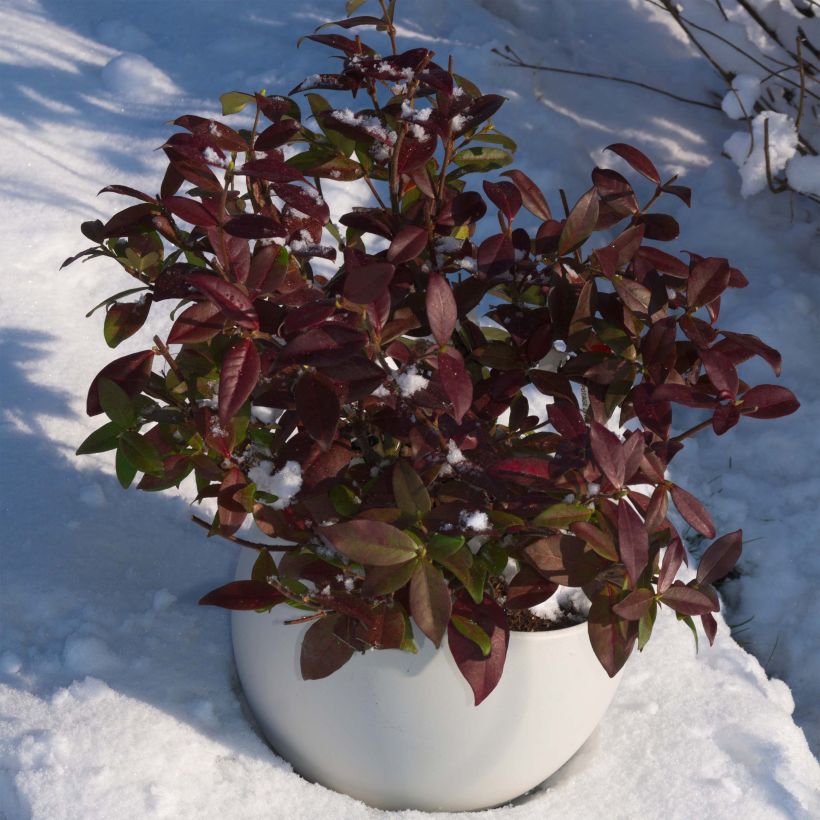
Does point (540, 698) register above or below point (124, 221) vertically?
below

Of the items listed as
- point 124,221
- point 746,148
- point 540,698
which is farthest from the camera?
point 746,148

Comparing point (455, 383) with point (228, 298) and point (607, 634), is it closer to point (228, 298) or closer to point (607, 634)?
point (228, 298)

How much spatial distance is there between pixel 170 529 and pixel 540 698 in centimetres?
69

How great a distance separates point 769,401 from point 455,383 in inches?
11.7

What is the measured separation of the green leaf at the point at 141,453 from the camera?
97cm

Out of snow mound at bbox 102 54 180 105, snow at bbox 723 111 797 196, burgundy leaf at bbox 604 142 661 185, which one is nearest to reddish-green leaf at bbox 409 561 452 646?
burgundy leaf at bbox 604 142 661 185

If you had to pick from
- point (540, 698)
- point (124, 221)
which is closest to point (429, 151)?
point (124, 221)

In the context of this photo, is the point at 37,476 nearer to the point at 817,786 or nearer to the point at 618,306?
the point at 618,306

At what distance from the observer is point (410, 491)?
0.90m

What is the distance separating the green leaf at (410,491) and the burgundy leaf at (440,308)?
12cm

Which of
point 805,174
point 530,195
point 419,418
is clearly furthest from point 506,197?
point 805,174

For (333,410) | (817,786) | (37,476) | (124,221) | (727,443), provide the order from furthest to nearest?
(727,443) < (37,476) < (817,786) < (124,221) < (333,410)

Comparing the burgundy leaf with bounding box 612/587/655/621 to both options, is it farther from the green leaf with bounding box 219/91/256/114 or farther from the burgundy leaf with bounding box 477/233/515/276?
the green leaf with bounding box 219/91/256/114

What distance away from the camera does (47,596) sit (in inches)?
53.2
